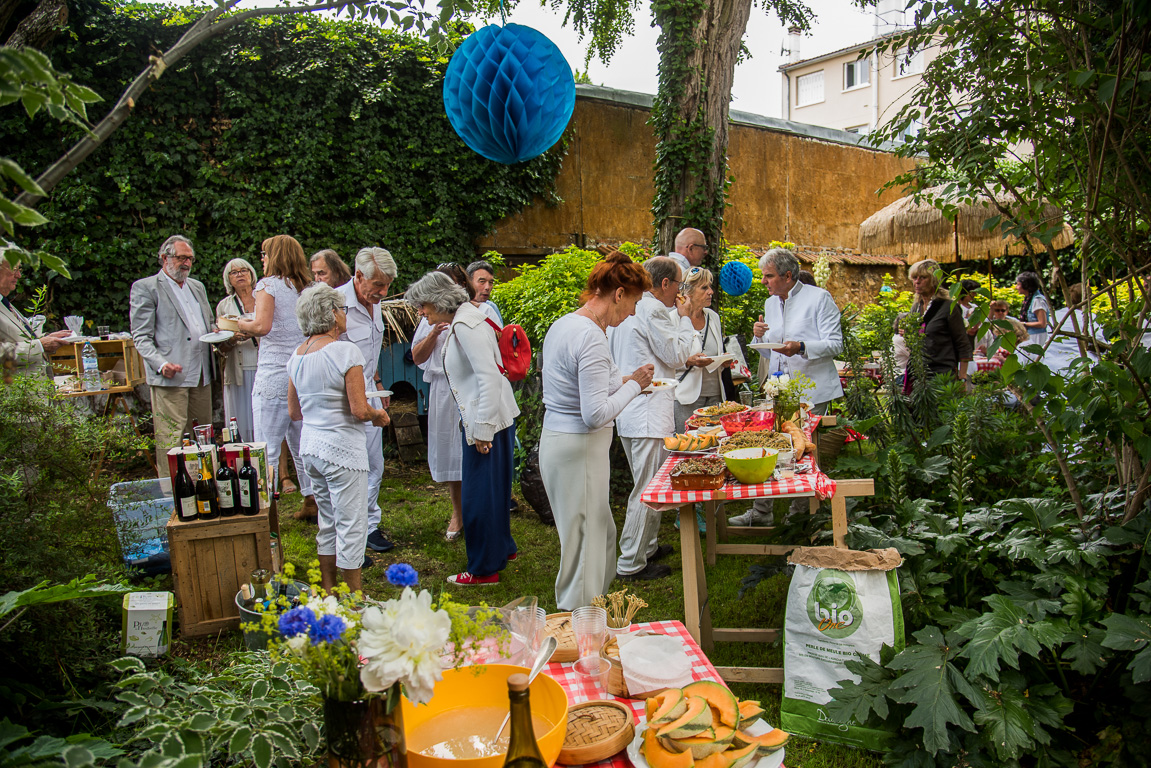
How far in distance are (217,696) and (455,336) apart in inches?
114

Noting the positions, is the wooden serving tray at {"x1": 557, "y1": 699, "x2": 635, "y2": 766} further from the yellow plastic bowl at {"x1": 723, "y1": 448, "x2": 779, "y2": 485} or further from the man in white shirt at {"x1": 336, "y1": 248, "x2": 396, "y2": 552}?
the man in white shirt at {"x1": 336, "y1": 248, "x2": 396, "y2": 552}

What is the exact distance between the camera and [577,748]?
1.46 meters

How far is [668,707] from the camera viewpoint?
1532mm

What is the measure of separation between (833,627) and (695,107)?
5.61 metres

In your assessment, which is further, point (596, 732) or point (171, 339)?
point (171, 339)

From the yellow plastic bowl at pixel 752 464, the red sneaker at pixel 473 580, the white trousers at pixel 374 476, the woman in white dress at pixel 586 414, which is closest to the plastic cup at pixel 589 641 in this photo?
the yellow plastic bowl at pixel 752 464

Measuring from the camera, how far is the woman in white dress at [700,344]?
5129 mm

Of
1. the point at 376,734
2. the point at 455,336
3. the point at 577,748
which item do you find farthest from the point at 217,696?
the point at 455,336

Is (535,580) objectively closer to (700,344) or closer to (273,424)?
(700,344)

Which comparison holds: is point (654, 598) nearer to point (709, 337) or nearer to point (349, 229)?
point (709, 337)

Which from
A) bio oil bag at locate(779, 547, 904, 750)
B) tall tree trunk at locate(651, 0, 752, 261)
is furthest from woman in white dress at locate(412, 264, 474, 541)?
bio oil bag at locate(779, 547, 904, 750)

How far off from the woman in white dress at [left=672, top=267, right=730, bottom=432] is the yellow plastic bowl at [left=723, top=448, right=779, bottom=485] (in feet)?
6.00

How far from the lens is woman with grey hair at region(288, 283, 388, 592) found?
3768 mm

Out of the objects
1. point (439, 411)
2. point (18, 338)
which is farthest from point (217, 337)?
point (439, 411)
